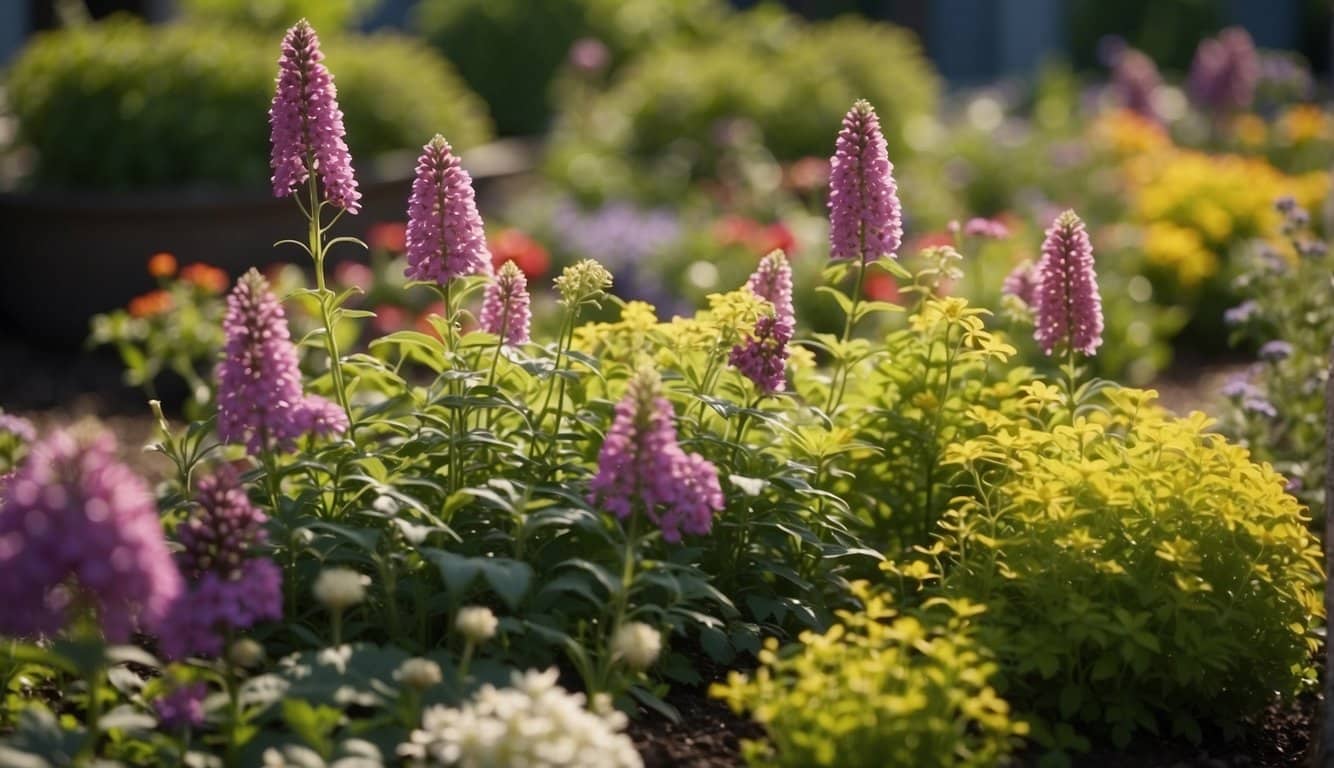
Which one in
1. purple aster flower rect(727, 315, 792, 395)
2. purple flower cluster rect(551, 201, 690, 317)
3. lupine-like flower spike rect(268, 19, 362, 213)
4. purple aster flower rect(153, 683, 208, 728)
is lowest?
purple aster flower rect(153, 683, 208, 728)

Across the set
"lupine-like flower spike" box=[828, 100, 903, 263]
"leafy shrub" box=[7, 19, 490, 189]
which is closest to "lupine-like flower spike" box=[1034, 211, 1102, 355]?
"lupine-like flower spike" box=[828, 100, 903, 263]

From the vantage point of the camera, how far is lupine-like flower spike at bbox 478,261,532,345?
319 cm

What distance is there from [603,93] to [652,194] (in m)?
2.74

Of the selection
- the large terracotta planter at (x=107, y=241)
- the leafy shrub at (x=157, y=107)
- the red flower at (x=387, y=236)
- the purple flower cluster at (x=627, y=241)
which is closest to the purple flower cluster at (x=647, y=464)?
the red flower at (x=387, y=236)

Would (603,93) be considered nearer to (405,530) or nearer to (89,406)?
(89,406)

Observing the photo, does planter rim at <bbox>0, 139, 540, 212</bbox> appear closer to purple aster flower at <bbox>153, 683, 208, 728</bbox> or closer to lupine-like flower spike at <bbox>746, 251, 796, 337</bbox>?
lupine-like flower spike at <bbox>746, 251, 796, 337</bbox>

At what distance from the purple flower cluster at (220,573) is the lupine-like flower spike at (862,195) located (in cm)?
137

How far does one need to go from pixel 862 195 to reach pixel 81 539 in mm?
1742

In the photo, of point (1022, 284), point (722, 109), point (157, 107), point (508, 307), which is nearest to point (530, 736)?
point (508, 307)

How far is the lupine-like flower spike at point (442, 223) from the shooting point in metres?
A: 3.06

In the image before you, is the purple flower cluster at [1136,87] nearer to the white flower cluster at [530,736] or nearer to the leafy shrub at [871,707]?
the leafy shrub at [871,707]

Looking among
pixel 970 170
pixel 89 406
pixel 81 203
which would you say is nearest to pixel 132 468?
pixel 89 406

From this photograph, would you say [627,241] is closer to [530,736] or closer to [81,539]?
[530,736]

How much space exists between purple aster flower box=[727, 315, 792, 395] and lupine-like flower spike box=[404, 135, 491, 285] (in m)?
0.57
